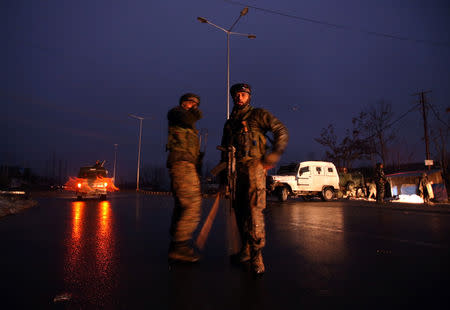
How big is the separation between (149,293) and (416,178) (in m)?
22.1

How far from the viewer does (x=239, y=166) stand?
3508mm

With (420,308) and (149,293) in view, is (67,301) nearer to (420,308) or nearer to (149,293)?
(149,293)

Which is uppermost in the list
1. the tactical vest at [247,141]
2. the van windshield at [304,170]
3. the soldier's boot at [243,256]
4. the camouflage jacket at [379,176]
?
the van windshield at [304,170]

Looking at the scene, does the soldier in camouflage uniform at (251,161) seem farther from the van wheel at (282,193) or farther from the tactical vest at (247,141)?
the van wheel at (282,193)

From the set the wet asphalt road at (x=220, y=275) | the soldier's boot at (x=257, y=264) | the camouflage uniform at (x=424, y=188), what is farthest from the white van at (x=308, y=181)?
the soldier's boot at (x=257, y=264)

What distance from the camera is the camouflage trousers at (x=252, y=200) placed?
3.25 meters

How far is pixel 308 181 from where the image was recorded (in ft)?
61.1

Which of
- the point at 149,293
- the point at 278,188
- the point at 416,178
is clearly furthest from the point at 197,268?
the point at 416,178

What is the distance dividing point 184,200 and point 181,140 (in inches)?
29.2

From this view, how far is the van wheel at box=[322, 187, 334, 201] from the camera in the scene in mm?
18964

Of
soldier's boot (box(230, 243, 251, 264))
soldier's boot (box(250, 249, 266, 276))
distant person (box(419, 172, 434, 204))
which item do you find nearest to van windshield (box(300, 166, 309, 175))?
distant person (box(419, 172, 434, 204))

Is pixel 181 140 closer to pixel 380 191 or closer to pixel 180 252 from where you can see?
pixel 180 252

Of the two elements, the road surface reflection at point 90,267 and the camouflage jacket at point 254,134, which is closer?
the road surface reflection at point 90,267

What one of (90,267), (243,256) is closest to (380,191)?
(243,256)
